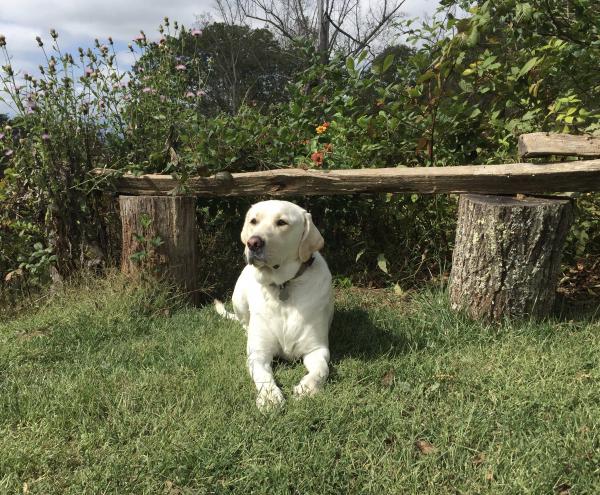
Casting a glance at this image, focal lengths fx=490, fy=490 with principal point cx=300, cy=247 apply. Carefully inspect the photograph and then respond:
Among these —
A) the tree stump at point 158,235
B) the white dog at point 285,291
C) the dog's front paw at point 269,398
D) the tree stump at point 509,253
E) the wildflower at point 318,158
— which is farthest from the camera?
the wildflower at point 318,158

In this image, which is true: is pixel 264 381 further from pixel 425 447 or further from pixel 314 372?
pixel 425 447

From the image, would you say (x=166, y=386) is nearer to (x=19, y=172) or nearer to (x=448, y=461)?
(x=448, y=461)

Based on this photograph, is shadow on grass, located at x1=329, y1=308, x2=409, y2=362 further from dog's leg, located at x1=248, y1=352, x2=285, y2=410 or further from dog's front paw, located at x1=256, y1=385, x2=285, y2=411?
dog's front paw, located at x1=256, y1=385, x2=285, y2=411

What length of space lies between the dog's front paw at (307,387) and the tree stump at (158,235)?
75.3 inches

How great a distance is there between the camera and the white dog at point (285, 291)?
2.79 meters

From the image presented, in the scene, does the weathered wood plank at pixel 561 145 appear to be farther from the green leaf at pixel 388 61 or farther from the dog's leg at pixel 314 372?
the dog's leg at pixel 314 372

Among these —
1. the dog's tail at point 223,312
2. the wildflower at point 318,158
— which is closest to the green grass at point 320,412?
the dog's tail at point 223,312

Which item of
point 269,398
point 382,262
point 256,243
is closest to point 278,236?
point 256,243

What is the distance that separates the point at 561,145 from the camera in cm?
320

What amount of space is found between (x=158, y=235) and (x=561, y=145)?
3.04m

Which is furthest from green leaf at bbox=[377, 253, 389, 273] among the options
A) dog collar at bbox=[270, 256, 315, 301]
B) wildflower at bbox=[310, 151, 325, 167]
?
dog collar at bbox=[270, 256, 315, 301]

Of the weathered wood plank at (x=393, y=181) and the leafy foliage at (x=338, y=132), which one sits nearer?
the weathered wood plank at (x=393, y=181)

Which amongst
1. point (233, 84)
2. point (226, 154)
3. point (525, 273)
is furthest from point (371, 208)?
point (233, 84)

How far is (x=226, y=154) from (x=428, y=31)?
1908 mm
